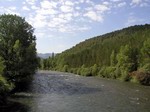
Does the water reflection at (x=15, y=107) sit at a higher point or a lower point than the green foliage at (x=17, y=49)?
lower

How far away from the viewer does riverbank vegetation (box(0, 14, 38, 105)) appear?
55656 millimetres

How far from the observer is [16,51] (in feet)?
188

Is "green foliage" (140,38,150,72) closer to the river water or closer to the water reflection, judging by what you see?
the river water

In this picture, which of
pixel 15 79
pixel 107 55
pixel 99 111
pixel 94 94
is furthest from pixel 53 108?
pixel 107 55

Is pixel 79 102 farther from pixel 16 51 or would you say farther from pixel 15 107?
pixel 16 51

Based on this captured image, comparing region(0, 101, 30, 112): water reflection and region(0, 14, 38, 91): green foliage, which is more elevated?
region(0, 14, 38, 91): green foliage

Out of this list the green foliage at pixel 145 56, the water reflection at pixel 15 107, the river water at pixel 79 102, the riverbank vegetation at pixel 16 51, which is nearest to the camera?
the water reflection at pixel 15 107

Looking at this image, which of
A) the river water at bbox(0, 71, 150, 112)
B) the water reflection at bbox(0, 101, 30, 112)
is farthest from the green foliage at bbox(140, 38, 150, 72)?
the water reflection at bbox(0, 101, 30, 112)

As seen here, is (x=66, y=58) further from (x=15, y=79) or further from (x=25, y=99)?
(x=25, y=99)

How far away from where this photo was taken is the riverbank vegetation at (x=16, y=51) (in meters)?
55.7

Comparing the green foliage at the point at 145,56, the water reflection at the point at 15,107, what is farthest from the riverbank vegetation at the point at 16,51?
the green foliage at the point at 145,56

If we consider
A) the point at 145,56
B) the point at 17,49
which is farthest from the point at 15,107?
the point at 145,56

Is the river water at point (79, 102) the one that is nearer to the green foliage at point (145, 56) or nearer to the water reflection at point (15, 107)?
the water reflection at point (15, 107)

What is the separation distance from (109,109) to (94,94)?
1279 cm
